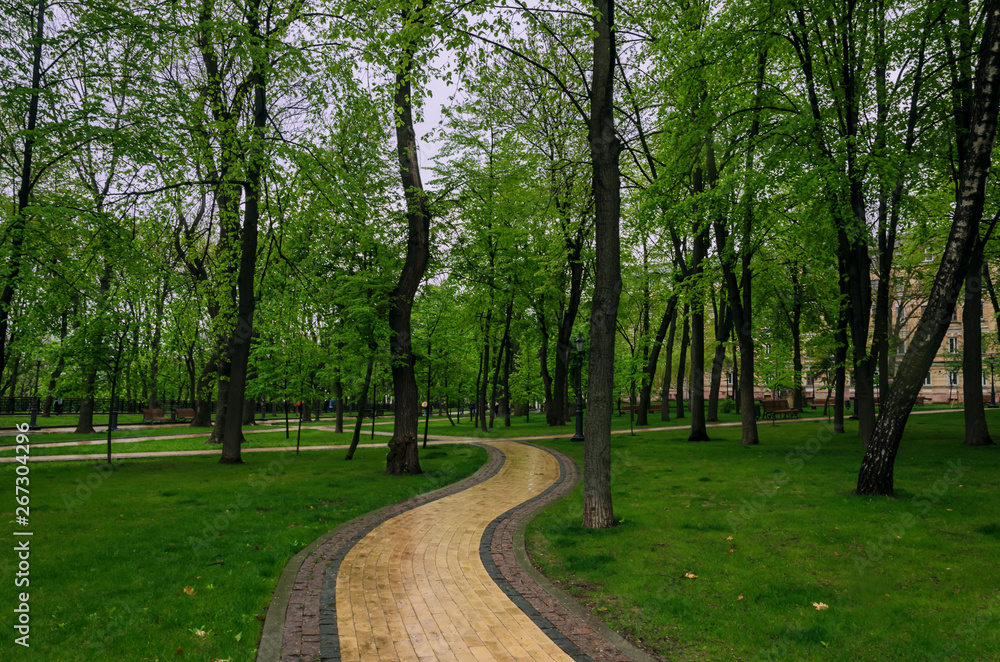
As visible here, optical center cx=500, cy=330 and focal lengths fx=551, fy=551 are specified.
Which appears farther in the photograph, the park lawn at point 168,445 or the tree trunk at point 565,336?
the tree trunk at point 565,336

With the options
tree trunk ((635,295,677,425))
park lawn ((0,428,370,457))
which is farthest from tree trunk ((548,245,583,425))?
park lawn ((0,428,370,457))

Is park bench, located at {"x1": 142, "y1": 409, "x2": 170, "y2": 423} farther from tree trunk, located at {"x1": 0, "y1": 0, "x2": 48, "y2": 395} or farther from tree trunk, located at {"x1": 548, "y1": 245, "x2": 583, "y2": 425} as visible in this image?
tree trunk, located at {"x1": 548, "y1": 245, "x2": 583, "y2": 425}

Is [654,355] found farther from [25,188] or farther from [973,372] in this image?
[25,188]

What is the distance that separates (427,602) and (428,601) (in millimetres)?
24

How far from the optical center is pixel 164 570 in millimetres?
5902

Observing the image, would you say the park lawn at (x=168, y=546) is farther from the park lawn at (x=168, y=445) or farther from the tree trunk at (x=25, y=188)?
the park lawn at (x=168, y=445)

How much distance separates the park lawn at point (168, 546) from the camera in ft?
14.1

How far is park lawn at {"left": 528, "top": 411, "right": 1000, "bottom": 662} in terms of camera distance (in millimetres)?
4336

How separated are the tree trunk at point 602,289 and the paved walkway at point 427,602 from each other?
4.31 feet

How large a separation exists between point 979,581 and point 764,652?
9.58 feet

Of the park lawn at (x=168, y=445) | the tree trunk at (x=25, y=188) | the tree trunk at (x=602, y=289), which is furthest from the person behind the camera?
the park lawn at (x=168, y=445)
